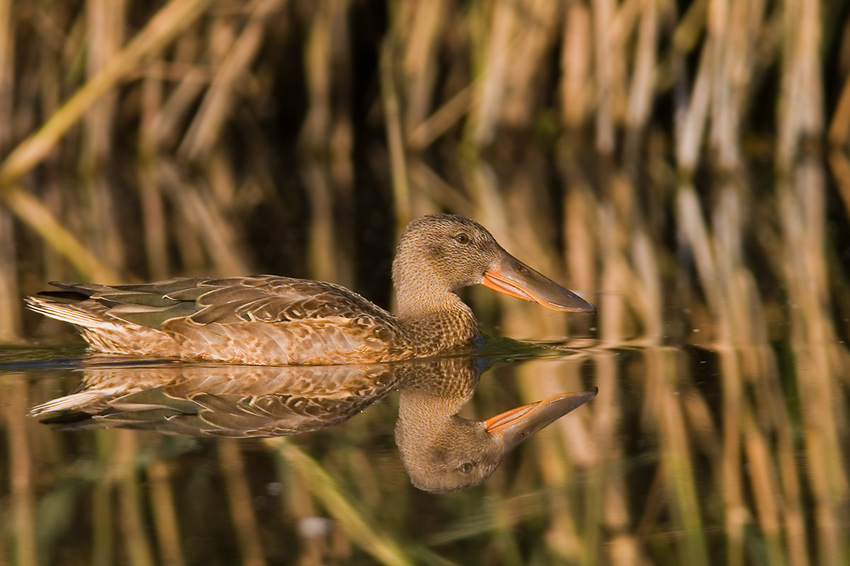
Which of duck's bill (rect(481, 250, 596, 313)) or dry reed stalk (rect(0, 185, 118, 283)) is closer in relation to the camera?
duck's bill (rect(481, 250, 596, 313))

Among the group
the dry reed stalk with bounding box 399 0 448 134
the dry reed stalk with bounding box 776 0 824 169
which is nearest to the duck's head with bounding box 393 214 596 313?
the dry reed stalk with bounding box 776 0 824 169

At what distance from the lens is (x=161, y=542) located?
3.69m

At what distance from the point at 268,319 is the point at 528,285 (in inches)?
49.0

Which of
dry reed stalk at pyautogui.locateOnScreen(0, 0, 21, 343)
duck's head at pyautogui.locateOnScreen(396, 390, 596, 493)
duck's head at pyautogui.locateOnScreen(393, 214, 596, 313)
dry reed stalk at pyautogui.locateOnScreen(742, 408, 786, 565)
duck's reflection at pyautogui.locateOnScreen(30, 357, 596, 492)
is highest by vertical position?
dry reed stalk at pyautogui.locateOnScreen(0, 0, 21, 343)

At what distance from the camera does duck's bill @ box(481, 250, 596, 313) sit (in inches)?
243

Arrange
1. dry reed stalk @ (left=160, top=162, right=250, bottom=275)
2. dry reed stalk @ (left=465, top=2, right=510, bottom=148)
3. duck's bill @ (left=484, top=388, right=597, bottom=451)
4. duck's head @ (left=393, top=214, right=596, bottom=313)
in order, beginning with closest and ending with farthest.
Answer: duck's bill @ (left=484, top=388, right=597, bottom=451) < duck's head @ (left=393, top=214, right=596, bottom=313) < dry reed stalk @ (left=160, top=162, right=250, bottom=275) < dry reed stalk @ (left=465, top=2, right=510, bottom=148)

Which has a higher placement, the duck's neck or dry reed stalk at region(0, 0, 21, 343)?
dry reed stalk at region(0, 0, 21, 343)

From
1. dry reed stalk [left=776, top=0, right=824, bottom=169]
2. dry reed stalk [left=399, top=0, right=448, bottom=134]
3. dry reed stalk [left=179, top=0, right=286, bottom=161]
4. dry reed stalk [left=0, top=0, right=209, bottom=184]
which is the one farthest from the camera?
dry reed stalk [left=399, top=0, right=448, bottom=134]

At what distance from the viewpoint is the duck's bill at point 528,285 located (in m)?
6.17

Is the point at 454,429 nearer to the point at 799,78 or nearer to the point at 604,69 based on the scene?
the point at 799,78

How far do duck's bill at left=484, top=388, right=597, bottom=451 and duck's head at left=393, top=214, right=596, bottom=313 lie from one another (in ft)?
3.85

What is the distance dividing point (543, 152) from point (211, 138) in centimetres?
382

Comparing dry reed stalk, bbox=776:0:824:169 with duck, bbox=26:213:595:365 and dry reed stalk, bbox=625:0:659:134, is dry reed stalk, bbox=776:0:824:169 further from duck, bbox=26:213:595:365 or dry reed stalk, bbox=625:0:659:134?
duck, bbox=26:213:595:365

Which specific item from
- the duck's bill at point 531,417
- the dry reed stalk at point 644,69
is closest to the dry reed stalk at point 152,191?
the duck's bill at point 531,417
